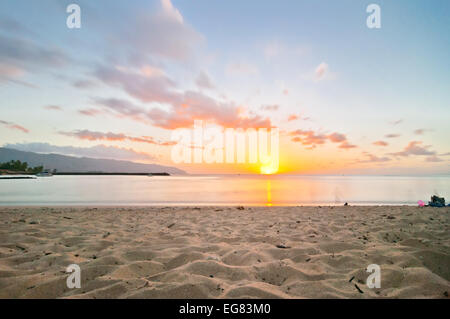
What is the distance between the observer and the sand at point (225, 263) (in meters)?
2.71

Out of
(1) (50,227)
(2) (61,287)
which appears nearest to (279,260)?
(2) (61,287)

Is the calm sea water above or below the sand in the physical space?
below

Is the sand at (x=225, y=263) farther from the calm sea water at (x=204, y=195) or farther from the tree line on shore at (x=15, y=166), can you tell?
Answer: the tree line on shore at (x=15, y=166)

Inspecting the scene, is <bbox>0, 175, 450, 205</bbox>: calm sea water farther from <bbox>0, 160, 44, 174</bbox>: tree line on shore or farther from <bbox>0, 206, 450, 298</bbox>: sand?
<bbox>0, 160, 44, 174</bbox>: tree line on shore

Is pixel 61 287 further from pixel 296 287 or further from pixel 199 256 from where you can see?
pixel 296 287

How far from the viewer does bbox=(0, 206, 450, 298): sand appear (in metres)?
2.71

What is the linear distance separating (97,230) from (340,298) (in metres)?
6.12

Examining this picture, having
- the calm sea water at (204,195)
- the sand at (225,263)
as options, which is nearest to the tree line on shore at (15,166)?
the calm sea water at (204,195)

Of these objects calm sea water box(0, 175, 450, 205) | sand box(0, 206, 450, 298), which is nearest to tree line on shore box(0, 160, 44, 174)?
calm sea water box(0, 175, 450, 205)

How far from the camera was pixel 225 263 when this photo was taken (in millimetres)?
3641

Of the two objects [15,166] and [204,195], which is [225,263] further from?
[15,166]
